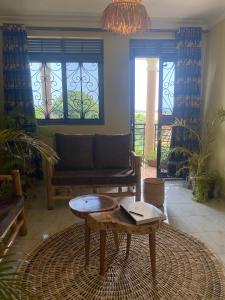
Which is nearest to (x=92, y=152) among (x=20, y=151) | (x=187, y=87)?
(x=20, y=151)

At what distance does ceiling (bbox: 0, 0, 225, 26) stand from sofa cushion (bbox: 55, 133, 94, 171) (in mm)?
1693

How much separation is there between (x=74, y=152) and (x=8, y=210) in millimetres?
1473

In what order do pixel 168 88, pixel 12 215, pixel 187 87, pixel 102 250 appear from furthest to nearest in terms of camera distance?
pixel 168 88 < pixel 187 87 < pixel 12 215 < pixel 102 250

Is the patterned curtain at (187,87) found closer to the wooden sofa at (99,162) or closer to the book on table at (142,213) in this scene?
the wooden sofa at (99,162)

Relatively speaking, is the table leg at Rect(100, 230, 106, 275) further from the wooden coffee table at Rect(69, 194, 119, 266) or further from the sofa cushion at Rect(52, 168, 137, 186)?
the sofa cushion at Rect(52, 168, 137, 186)

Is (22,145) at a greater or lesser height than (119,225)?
greater

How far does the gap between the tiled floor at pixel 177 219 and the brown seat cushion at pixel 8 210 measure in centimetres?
34

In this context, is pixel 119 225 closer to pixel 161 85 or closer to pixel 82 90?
pixel 82 90

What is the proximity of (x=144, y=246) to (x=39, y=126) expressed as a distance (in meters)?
2.45

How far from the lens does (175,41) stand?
155 inches

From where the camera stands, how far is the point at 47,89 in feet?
13.4

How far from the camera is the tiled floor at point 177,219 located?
8.10 feet

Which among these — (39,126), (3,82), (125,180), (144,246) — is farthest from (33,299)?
(3,82)

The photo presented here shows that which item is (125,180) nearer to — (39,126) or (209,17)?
(39,126)
